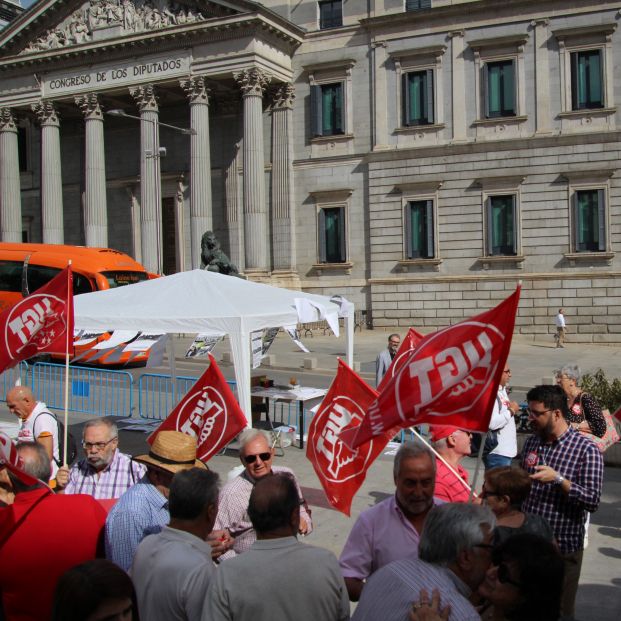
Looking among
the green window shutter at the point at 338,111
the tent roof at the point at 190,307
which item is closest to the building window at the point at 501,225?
the green window shutter at the point at 338,111

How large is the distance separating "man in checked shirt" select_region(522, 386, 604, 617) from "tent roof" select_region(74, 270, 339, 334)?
5797mm

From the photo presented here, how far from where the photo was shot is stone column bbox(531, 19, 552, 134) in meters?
31.3

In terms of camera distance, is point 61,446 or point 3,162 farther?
point 3,162

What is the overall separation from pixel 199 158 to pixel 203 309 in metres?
25.9

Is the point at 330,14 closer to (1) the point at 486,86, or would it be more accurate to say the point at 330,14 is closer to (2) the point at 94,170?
(1) the point at 486,86

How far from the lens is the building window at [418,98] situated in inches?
1309

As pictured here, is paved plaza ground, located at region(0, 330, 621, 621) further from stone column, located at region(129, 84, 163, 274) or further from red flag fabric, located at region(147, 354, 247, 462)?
stone column, located at region(129, 84, 163, 274)

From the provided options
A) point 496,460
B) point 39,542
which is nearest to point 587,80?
point 496,460

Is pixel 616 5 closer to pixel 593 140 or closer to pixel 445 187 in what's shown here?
pixel 593 140

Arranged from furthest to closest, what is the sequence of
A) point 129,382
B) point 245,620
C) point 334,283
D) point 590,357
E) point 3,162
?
1. point 3,162
2. point 334,283
3. point 590,357
4. point 129,382
5. point 245,620

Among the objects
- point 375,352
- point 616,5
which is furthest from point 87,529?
point 616,5

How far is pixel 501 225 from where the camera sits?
3238 centimetres

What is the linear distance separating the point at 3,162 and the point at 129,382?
2948 cm

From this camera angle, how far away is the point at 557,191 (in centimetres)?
3153
